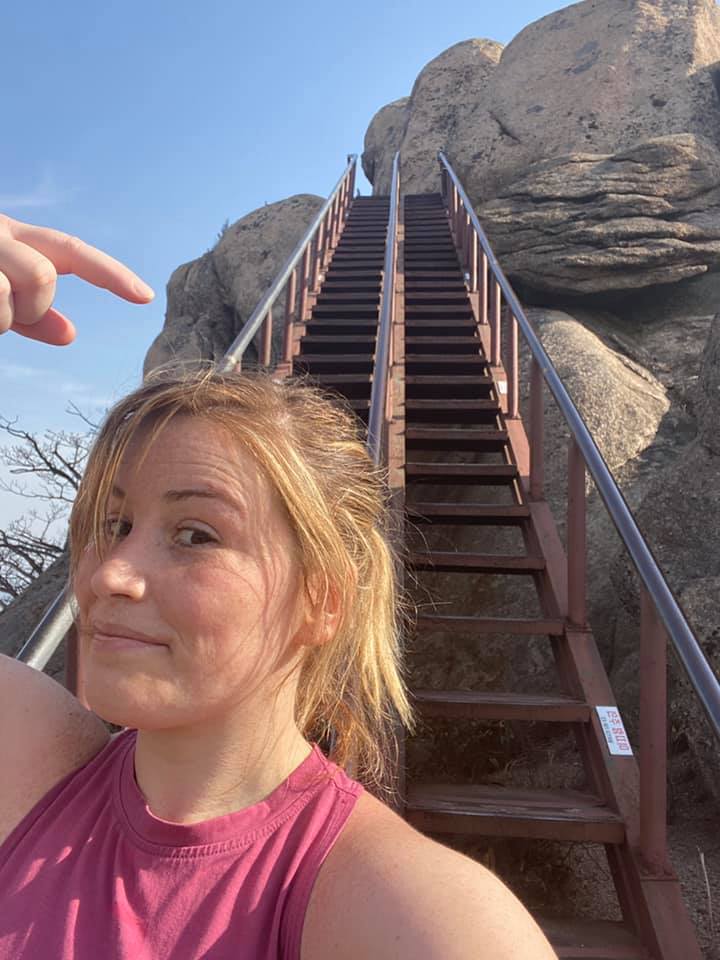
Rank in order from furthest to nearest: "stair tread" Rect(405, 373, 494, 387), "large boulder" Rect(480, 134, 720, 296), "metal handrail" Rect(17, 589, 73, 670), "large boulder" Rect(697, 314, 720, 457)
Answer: "large boulder" Rect(480, 134, 720, 296) < "stair tread" Rect(405, 373, 494, 387) < "large boulder" Rect(697, 314, 720, 457) < "metal handrail" Rect(17, 589, 73, 670)

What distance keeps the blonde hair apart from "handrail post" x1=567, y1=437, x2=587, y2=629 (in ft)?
6.67

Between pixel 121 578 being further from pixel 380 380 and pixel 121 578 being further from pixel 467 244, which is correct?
pixel 467 244

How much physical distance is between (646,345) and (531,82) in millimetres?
8991

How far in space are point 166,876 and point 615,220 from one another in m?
9.96

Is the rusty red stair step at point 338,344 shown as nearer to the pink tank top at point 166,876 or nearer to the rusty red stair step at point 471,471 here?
the rusty red stair step at point 471,471

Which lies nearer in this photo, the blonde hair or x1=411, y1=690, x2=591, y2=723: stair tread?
the blonde hair

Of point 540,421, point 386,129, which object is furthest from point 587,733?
point 386,129

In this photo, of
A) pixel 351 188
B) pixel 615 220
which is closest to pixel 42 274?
pixel 615 220

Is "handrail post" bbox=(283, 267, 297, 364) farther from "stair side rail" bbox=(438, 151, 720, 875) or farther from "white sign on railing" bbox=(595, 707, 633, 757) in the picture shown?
"white sign on railing" bbox=(595, 707, 633, 757)

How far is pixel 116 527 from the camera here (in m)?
1.05

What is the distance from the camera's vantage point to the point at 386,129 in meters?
20.9

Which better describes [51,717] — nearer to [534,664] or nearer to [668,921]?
[668,921]

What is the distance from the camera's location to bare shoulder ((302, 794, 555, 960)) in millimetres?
716

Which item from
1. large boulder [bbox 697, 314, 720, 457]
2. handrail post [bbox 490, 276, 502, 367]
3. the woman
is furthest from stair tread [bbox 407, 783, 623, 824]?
handrail post [bbox 490, 276, 502, 367]
